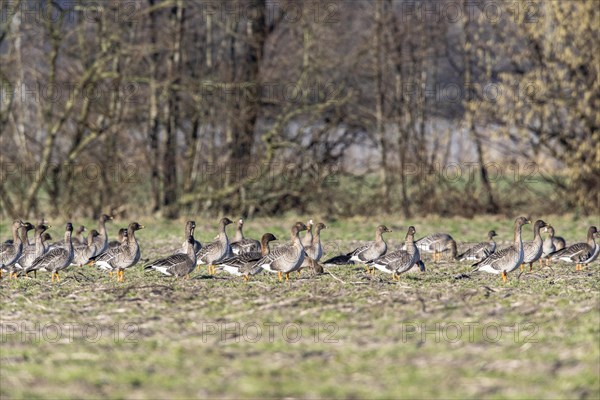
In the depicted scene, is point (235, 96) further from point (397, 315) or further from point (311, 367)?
point (311, 367)

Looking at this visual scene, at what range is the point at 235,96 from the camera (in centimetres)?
3500

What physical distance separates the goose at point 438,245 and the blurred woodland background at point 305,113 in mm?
12699

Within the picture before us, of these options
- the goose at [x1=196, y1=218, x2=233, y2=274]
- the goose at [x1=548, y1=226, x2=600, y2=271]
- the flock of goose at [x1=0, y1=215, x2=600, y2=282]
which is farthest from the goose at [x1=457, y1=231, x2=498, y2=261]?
the goose at [x1=196, y1=218, x2=233, y2=274]

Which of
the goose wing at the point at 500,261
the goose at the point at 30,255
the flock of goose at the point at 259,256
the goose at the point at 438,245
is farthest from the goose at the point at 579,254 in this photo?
the goose at the point at 30,255

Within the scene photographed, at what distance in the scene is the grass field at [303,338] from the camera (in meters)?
8.57

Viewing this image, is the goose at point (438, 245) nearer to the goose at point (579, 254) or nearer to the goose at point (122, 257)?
the goose at point (579, 254)

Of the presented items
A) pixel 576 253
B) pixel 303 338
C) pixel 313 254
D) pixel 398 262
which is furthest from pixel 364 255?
pixel 303 338

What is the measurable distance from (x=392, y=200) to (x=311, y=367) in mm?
27363

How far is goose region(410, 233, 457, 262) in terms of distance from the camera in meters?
21.0

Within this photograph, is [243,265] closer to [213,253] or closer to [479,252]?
[213,253]

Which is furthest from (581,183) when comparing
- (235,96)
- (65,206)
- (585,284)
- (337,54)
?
(585,284)

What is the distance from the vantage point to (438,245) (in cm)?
2159

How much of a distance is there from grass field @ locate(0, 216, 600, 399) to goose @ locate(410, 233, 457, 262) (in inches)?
177

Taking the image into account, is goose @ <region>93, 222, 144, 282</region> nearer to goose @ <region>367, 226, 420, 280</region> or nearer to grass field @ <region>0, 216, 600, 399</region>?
grass field @ <region>0, 216, 600, 399</region>
